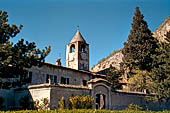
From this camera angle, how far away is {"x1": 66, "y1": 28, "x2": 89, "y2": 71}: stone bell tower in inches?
1534

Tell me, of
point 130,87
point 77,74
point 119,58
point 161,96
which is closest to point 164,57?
point 161,96

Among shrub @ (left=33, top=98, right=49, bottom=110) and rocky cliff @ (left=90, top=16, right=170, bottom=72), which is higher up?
rocky cliff @ (left=90, top=16, right=170, bottom=72)

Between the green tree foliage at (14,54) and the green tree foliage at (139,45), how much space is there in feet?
69.8

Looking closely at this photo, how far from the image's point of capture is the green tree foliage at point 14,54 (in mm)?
15242

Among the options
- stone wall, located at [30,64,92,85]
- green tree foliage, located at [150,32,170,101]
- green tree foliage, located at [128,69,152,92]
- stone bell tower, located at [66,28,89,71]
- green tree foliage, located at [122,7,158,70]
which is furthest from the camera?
stone bell tower, located at [66,28,89,71]

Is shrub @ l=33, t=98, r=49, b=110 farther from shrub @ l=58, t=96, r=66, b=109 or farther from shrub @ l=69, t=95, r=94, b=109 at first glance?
shrub @ l=69, t=95, r=94, b=109

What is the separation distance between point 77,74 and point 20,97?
34.8 ft

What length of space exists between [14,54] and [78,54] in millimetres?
23626

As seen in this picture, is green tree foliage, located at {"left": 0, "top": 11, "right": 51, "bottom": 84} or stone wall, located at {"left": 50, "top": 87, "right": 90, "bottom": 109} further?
stone wall, located at {"left": 50, "top": 87, "right": 90, "bottom": 109}

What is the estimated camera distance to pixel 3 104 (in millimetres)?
21109

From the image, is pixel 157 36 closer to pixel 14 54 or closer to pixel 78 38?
pixel 78 38

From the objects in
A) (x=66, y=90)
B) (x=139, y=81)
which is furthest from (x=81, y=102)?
(x=139, y=81)

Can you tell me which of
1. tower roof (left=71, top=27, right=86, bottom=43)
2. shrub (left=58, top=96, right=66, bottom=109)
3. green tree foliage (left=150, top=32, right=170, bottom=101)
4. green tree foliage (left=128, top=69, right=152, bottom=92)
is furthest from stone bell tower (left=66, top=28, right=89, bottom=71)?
shrub (left=58, top=96, right=66, bottom=109)

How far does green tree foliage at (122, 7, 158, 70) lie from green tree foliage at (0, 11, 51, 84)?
21281 mm
